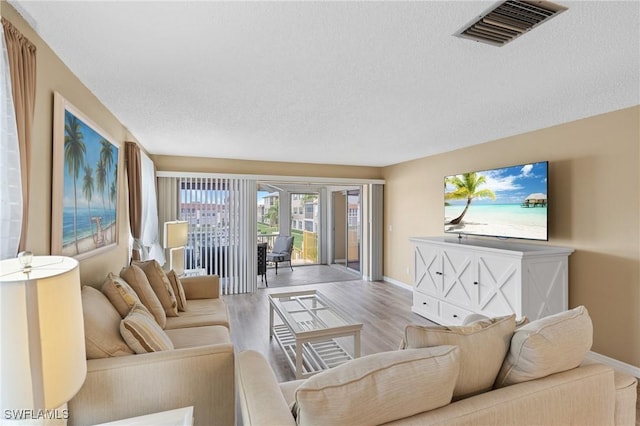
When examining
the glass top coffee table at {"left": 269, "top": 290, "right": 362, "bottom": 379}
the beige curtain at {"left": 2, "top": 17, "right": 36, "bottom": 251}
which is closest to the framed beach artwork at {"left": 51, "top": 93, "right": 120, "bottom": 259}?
the beige curtain at {"left": 2, "top": 17, "right": 36, "bottom": 251}

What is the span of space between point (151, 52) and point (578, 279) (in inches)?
160

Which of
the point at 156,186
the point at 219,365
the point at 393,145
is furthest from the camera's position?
the point at 156,186

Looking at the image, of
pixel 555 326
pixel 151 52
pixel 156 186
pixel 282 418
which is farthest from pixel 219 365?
pixel 156 186

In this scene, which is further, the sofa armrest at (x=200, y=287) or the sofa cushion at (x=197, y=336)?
the sofa armrest at (x=200, y=287)

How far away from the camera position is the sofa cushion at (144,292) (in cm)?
245

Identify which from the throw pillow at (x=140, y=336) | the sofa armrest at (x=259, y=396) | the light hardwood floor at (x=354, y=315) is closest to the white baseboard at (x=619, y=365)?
the light hardwood floor at (x=354, y=315)

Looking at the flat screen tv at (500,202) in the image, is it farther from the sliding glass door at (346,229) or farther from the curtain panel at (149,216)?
the curtain panel at (149,216)

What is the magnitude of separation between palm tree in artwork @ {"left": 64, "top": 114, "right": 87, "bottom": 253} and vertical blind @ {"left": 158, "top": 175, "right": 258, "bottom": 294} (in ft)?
10.3

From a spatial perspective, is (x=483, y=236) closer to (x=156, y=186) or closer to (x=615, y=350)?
(x=615, y=350)

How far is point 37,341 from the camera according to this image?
0.91m

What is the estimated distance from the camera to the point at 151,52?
6.02 ft

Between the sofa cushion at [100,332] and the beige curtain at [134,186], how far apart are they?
1798 millimetres

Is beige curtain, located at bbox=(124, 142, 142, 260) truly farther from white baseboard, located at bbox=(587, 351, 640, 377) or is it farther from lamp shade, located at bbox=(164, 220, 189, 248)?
white baseboard, located at bbox=(587, 351, 640, 377)

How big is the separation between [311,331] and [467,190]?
2.82 m
